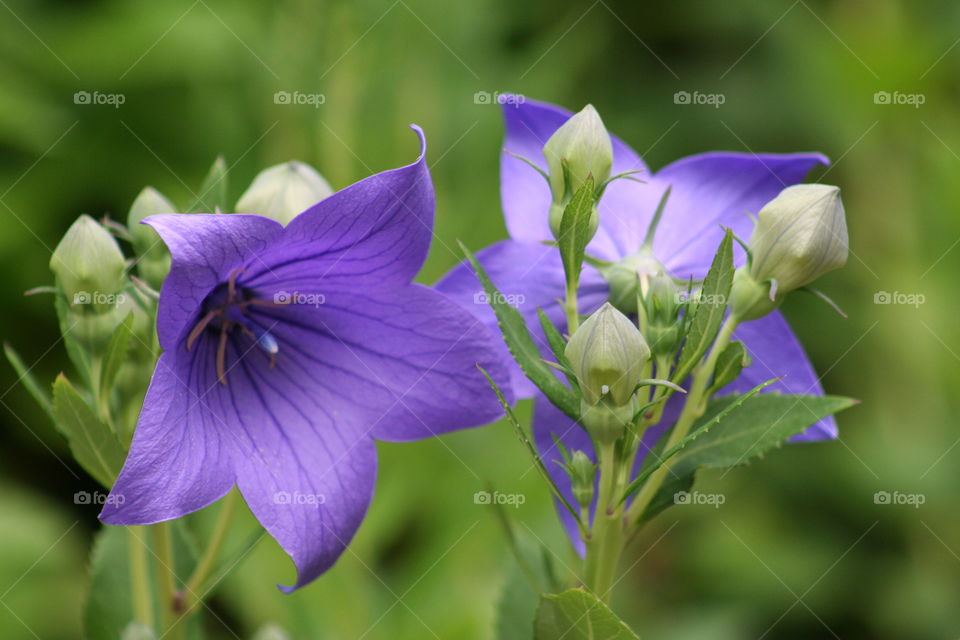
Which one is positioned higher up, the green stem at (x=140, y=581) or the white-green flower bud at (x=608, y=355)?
the white-green flower bud at (x=608, y=355)

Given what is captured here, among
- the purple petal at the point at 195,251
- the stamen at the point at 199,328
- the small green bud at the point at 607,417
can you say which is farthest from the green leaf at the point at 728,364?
the stamen at the point at 199,328

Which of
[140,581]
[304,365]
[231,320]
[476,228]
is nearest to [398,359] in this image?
[304,365]

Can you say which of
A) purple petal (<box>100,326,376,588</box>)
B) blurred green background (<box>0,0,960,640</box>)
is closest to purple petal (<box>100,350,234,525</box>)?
purple petal (<box>100,326,376,588</box>)

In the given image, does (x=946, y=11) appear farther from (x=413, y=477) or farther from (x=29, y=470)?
(x=29, y=470)

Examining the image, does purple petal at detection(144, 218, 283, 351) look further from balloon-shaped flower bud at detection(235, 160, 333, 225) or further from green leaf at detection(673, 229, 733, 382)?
green leaf at detection(673, 229, 733, 382)

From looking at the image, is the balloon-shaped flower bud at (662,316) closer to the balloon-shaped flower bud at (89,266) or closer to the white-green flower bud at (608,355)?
the white-green flower bud at (608,355)

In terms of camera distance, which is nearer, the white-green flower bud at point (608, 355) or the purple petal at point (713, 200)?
the white-green flower bud at point (608, 355)
